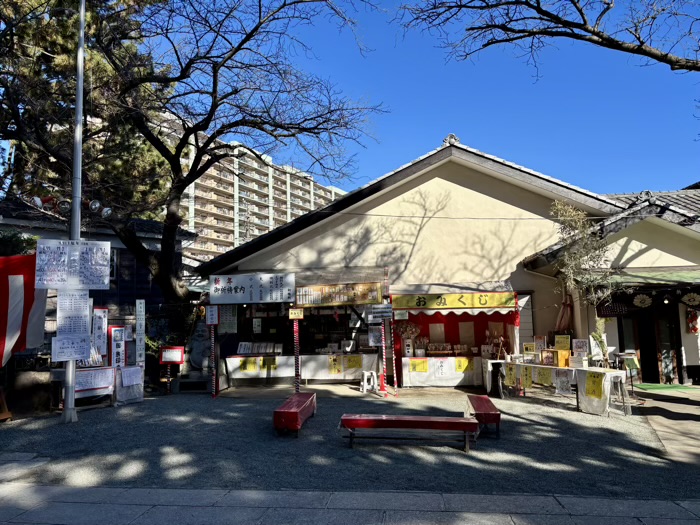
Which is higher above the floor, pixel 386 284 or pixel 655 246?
pixel 655 246

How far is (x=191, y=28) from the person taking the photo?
1271cm

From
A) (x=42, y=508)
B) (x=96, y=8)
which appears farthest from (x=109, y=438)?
(x=96, y=8)

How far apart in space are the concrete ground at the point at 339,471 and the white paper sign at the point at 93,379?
22.5 inches

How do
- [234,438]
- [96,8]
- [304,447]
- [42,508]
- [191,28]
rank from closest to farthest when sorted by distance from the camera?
1. [42,508]
2. [304,447]
3. [234,438]
4. [191,28]
5. [96,8]

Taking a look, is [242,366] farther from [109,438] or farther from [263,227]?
[263,227]

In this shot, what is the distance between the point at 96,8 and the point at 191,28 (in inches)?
135

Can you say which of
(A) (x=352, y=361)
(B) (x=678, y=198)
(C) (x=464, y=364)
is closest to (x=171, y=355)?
(A) (x=352, y=361)

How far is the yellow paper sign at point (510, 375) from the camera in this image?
1163 cm

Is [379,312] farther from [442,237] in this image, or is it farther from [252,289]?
[442,237]

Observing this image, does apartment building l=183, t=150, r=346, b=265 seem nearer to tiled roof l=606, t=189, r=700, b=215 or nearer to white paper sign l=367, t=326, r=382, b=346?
tiled roof l=606, t=189, r=700, b=215

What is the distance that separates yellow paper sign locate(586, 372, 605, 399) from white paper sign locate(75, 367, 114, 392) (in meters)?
10.2

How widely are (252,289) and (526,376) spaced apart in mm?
7051

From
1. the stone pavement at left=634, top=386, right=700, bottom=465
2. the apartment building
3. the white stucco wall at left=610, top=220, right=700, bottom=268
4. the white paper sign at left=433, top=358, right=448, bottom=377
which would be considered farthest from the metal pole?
the apartment building

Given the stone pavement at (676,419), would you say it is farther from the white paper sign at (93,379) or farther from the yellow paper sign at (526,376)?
the white paper sign at (93,379)
